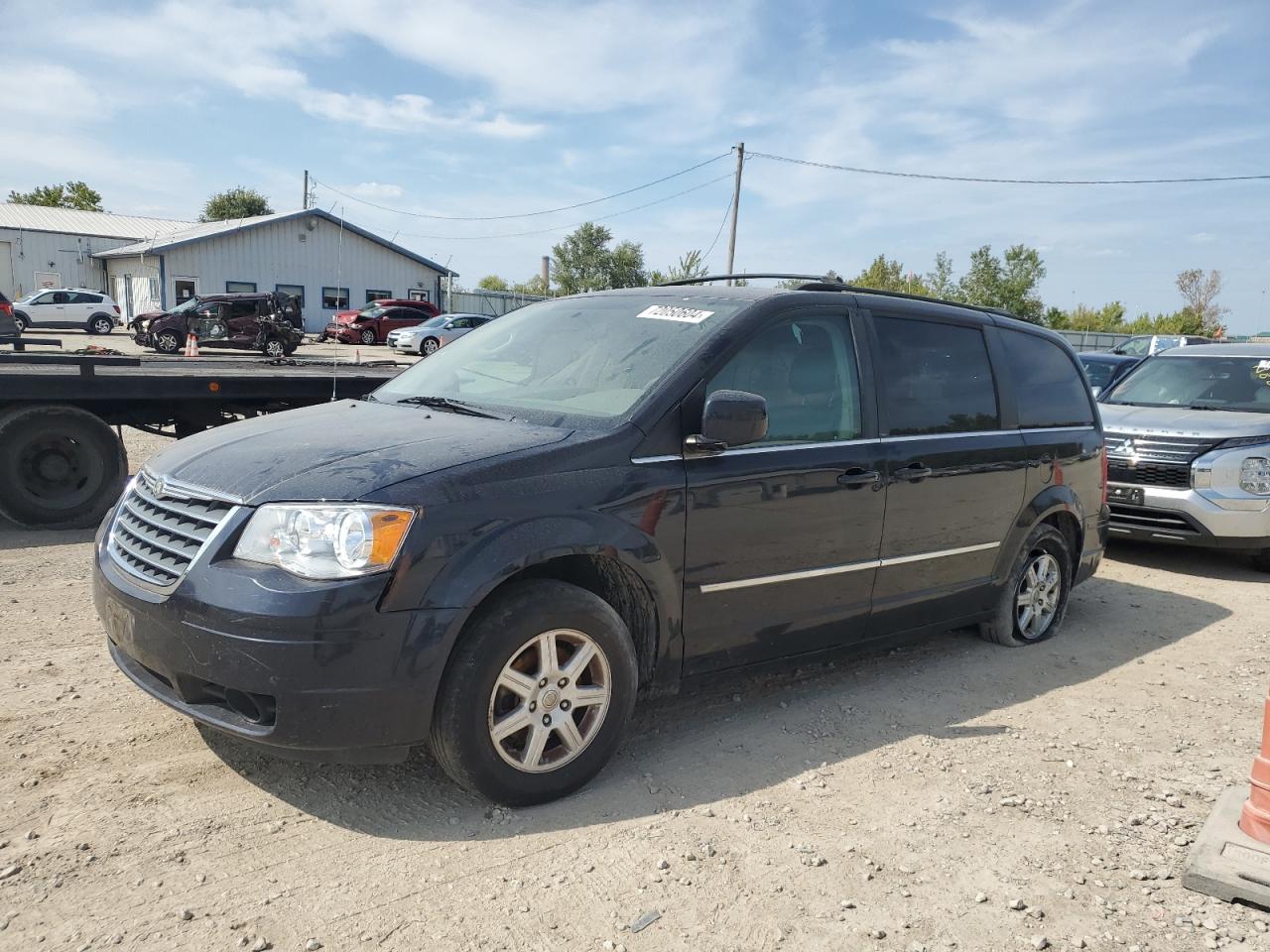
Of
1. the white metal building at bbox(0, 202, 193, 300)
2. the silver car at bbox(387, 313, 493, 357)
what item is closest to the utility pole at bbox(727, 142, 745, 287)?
the silver car at bbox(387, 313, 493, 357)

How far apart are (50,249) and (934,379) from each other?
52987 millimetres

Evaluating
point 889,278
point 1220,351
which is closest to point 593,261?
point 889,278

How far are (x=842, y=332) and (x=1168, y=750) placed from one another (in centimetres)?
227

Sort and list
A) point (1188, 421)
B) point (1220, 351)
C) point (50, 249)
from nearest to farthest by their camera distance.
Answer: point (1188, 421) < point (1220, 351) < point (50, 249)

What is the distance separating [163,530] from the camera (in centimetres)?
325

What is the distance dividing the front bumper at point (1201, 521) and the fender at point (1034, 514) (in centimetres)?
262

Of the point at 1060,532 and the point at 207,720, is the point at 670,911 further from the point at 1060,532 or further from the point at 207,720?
the point at 1060,532

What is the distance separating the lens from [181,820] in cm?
310

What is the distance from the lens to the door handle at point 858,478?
4.09 m

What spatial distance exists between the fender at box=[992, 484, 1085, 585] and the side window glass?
1.42 meters

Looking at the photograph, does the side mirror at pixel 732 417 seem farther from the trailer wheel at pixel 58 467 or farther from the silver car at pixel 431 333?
the silver car at pixel 431 333

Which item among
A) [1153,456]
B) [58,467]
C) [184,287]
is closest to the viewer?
[58,467]

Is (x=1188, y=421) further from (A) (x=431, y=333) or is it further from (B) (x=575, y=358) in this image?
(A) (x=431, y=333)

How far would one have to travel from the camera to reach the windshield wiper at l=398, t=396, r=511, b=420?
3.74 m
